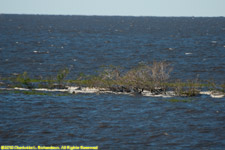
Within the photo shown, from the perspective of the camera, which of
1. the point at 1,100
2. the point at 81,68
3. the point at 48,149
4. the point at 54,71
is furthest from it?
the point at 81,68

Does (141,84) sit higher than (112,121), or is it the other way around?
(141,84)

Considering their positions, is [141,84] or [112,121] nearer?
[112,121]

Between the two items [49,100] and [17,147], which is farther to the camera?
[49,100]

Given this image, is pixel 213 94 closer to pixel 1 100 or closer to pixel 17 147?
pixel 1 100

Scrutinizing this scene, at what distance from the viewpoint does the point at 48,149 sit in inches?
549

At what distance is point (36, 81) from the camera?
26750 mm

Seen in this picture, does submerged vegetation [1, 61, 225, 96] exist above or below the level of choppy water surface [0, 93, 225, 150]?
above

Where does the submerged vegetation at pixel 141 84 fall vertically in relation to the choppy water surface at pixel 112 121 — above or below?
above

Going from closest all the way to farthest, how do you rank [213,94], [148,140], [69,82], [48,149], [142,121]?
[48,149] < [148,140] < [142,121] < [213,94] < [69,82]

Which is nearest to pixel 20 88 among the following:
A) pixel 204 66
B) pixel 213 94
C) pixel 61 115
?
pixel 61 115

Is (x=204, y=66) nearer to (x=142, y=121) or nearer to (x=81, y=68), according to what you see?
(x=81, y=68)

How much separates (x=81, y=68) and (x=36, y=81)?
8.31 m

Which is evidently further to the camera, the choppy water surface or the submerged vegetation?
the submerged vegetation

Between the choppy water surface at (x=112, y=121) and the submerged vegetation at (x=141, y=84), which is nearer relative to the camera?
the choppy water surface at (x=112, y=121)
